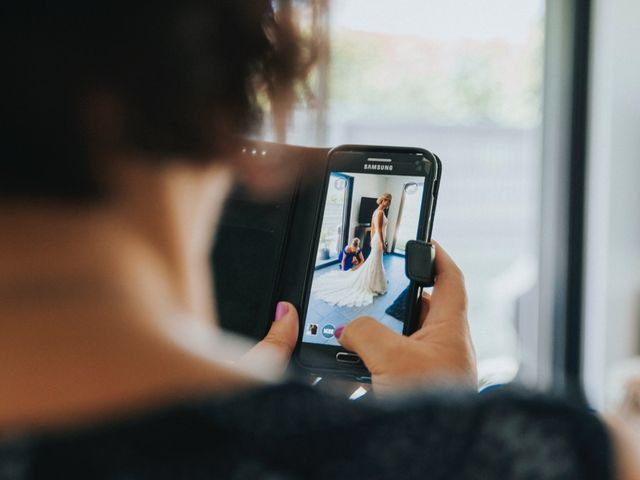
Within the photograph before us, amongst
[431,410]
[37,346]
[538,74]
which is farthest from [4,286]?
[538,74]

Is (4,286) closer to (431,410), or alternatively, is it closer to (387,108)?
(431,410)

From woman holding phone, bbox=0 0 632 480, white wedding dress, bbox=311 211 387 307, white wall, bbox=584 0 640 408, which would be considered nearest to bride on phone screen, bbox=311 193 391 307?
white wedding dress, bbox=311 211 387 307

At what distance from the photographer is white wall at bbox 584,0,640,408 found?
1.41 meters

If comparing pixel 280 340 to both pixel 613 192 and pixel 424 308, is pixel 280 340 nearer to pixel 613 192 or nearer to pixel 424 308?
pixel 424 308

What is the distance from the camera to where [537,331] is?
5.09 ft

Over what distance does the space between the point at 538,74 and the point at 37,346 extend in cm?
140

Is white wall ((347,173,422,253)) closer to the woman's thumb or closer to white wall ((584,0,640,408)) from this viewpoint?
the woman's thumb

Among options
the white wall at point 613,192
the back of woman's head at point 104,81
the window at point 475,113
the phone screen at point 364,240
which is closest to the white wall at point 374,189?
the phone screen at point 364,240

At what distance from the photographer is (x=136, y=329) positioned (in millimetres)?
239

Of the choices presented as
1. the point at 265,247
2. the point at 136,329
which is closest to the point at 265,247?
the point at 265,247

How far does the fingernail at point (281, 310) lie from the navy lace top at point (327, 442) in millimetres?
337

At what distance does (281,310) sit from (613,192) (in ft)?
3.50

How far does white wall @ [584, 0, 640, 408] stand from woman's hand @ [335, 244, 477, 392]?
1.01 meters

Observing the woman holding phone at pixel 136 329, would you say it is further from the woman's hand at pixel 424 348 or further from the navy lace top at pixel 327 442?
the woman's hand at pixel 424 348
